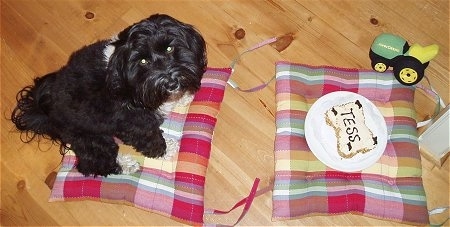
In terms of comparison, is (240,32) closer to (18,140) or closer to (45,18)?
(45,18)

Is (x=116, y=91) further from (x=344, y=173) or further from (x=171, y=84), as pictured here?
(x=344, y=173)

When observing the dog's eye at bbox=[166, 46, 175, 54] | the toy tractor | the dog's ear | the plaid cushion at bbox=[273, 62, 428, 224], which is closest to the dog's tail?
the dog's ear

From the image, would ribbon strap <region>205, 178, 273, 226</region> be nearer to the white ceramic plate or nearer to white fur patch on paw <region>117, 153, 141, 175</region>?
the white ceramic plate

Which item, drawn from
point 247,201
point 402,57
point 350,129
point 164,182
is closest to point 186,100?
point 164,182

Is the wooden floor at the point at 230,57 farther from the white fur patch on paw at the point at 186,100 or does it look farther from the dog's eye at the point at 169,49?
the dog's eye at the point at 169,49

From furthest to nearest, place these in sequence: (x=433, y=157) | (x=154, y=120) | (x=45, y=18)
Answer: (x=45, y=18), (x=433, y=157), (x=154, y=120)

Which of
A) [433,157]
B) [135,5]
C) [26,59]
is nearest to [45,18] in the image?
[26,59]
